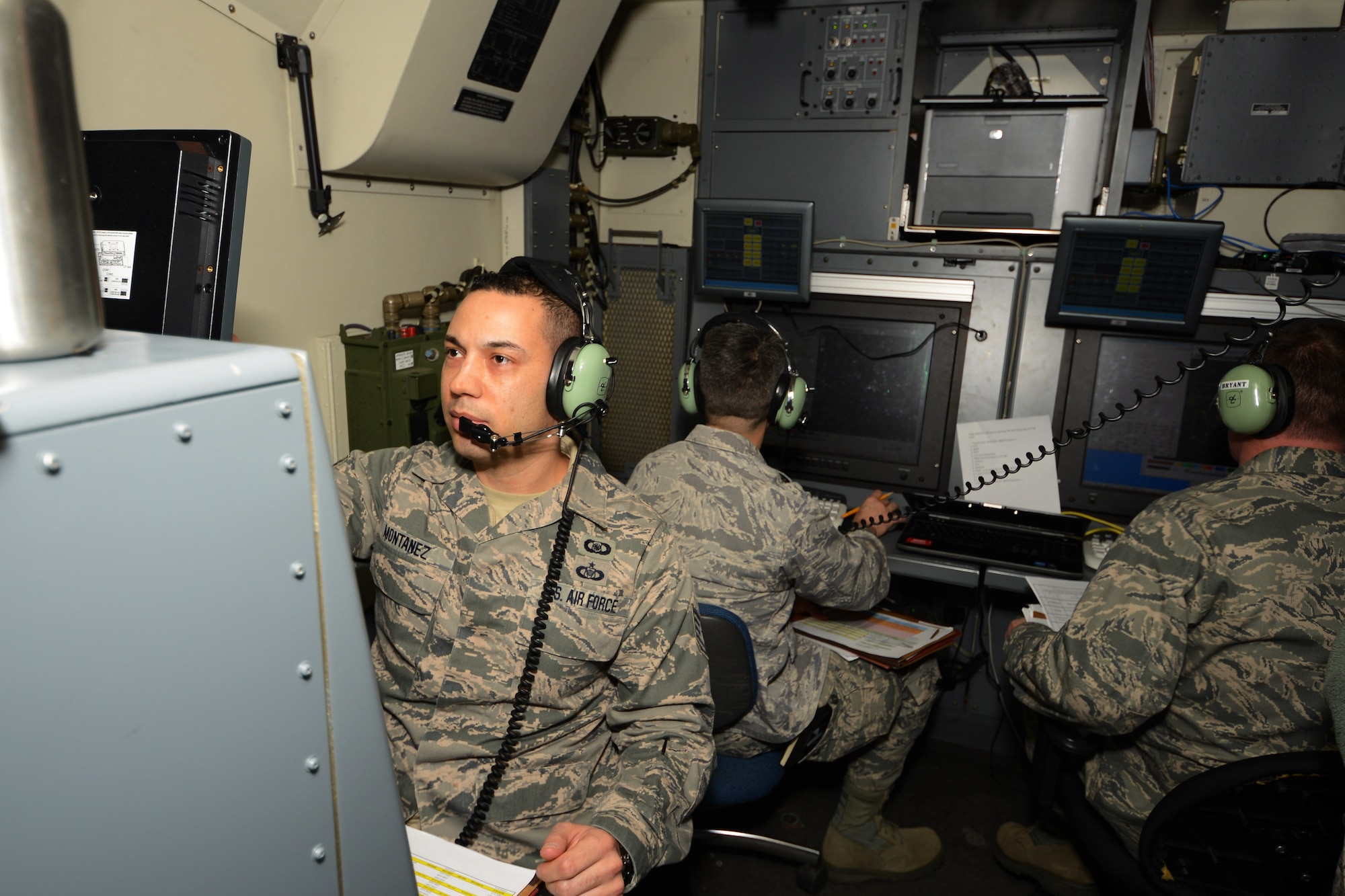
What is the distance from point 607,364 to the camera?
4.17 feet

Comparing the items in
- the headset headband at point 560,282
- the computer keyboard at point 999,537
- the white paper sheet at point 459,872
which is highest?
the headset headband at point 560,282

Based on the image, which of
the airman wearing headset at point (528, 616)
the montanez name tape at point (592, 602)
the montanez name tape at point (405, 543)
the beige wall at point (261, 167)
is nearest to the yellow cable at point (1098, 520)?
the airman wearing headset at point (528, 616)

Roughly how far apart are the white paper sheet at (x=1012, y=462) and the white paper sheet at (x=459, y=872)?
5.97 ft

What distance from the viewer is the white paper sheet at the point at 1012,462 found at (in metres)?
2.26

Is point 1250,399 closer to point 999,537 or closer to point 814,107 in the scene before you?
point 999,537

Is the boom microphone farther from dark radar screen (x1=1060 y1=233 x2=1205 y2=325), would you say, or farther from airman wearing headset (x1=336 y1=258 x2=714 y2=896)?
dark radar screen (x1=1060 y1=233 x2=1205 y2=325)

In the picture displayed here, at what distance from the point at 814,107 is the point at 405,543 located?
72.8 inches

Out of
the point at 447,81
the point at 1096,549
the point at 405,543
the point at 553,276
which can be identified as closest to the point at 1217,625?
the point at 1096,549

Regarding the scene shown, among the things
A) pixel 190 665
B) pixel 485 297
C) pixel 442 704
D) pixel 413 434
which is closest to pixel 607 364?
pixel 485 297

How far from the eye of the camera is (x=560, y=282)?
127 centimetres

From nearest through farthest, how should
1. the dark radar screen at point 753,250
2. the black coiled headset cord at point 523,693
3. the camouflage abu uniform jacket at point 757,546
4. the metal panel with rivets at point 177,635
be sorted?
1. the metal panel with rivets at point 177,635
2. the black coiled headset cord at point 523,693
3. the camouflage abu uniform jacket at point 757,546
4. the dark radar screen at point 753,250

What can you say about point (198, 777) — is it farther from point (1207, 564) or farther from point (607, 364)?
point (1207, 564)

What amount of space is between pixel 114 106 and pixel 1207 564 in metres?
2.10

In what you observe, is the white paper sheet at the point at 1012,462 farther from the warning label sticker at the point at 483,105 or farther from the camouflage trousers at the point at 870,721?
the warning label sticker at the point at 483,105
